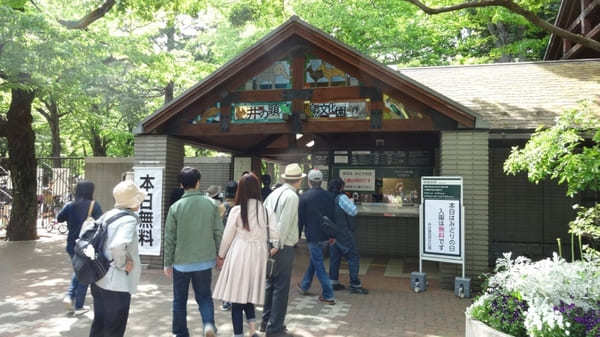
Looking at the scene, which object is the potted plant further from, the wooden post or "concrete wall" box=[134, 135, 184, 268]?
"concrete wall" box=[134, 135, 184, 268]

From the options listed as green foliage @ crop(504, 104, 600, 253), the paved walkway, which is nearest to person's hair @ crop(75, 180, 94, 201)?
the paved walkway

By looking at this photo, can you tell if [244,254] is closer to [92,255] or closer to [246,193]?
[246,193]

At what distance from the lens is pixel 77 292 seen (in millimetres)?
6145

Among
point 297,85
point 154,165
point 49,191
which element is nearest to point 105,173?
point 49,191

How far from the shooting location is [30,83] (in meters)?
11.4

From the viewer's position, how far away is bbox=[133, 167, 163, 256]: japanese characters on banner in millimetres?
9258

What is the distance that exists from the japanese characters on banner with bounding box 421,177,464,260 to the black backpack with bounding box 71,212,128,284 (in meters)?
5.76

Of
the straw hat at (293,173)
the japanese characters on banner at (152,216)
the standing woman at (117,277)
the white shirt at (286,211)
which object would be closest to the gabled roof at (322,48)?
the japanese characters on banner at (152,216)

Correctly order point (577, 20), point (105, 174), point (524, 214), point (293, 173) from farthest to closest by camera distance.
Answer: point (105, 174) → point (577, 20) → point (524, 214) → point (293, 173)

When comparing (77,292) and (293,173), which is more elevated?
(293,173)

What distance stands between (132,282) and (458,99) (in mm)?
8428

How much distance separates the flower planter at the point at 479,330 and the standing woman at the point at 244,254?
2207mm

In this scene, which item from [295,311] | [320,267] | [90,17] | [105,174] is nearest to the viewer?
[295,311]

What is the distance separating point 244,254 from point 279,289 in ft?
2.28
